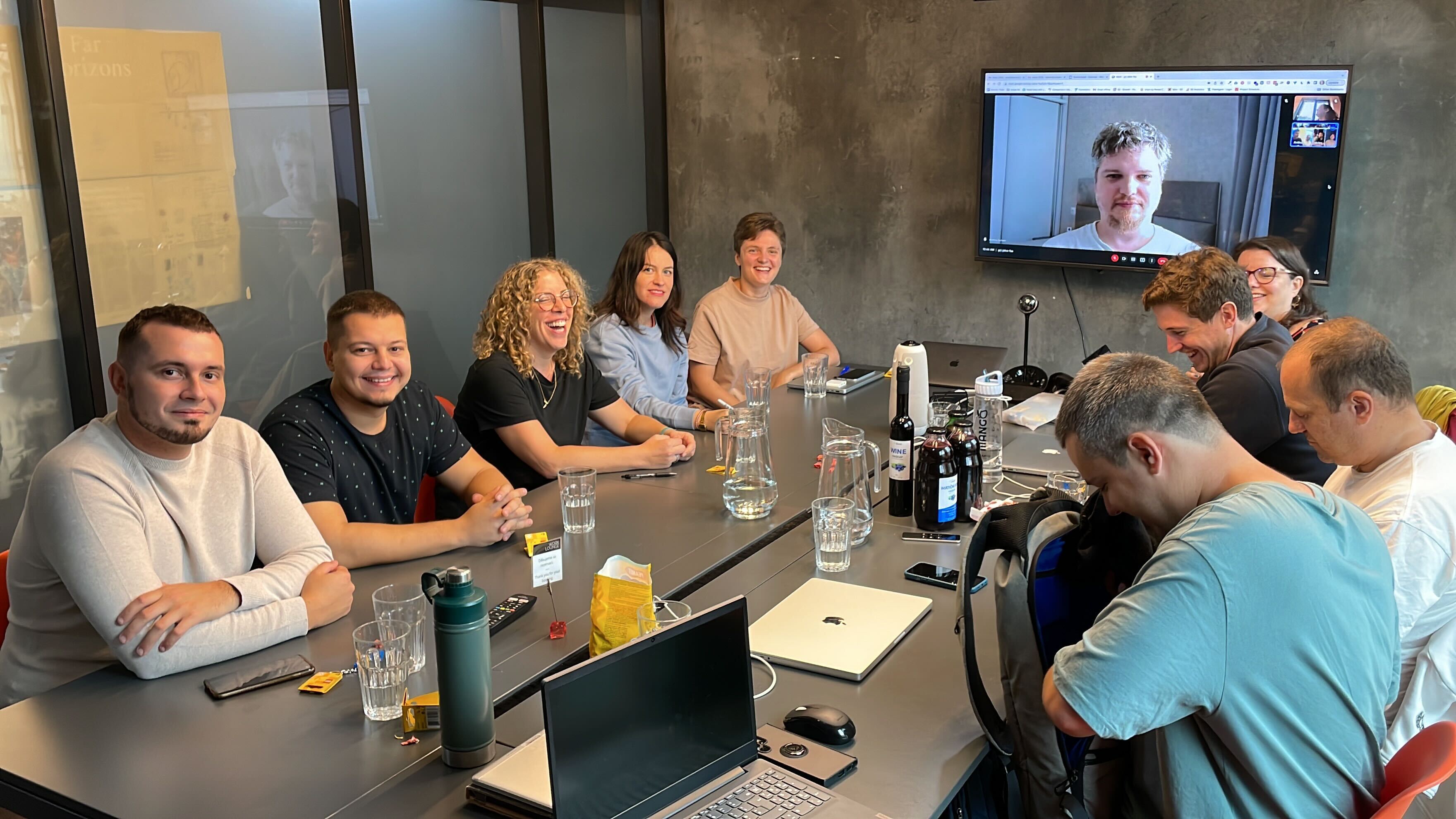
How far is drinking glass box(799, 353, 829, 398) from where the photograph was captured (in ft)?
12.7

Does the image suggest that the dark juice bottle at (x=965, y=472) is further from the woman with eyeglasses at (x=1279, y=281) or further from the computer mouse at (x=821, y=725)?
the woman with eyeglasses at (x=1279, y=281)

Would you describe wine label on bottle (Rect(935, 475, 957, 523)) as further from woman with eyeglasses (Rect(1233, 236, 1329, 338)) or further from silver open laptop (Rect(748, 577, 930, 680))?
woman with eyeglasses (Rect(1233, 236, 1329, 338))

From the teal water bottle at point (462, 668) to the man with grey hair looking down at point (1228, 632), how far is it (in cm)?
78

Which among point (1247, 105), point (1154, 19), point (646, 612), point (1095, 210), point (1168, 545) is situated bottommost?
point (646, 612)

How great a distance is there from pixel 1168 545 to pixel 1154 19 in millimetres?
3901

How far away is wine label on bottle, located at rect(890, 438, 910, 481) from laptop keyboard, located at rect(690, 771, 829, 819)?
1190 millimetres

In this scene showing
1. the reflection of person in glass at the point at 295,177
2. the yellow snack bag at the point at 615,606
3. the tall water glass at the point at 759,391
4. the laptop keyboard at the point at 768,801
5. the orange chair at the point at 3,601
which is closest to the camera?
the laptop keyboard at the point at 768,801

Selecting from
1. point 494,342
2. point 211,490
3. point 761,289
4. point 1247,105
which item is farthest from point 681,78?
point 211,490

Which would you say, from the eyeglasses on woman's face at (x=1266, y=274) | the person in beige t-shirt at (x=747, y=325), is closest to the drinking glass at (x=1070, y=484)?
the eyeglasses on woman's face at (x=1266, y=274)

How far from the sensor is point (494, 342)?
10.5 feet

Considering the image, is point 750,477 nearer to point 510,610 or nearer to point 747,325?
point 510,610

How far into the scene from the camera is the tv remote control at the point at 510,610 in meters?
2.01

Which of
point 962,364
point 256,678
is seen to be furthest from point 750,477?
point 962,364

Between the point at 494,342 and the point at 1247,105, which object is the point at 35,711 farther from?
the point at 1247,105
